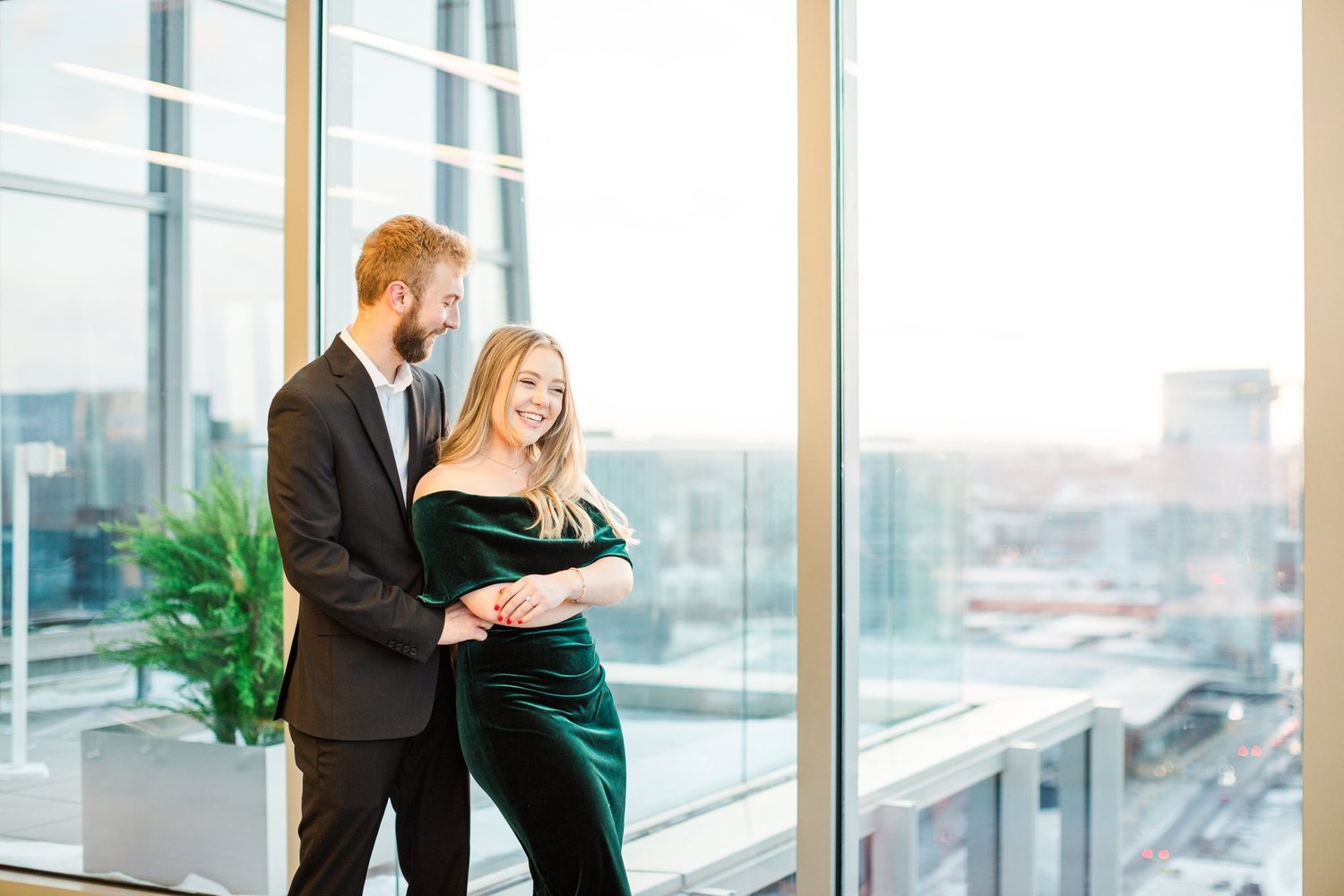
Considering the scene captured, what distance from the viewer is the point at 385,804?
2.36 meters

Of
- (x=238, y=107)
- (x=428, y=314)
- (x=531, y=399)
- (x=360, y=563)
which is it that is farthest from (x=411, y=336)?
(x=238, y=107)

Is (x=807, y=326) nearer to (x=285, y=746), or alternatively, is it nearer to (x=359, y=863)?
(x=359, y=863)

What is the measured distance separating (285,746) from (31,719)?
1069 mm

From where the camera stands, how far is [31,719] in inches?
143

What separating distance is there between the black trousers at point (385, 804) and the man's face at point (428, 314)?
62cm

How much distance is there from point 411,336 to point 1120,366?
53.4 inches

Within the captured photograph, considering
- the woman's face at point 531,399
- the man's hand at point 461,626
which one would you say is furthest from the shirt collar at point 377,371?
the man's hand at point 461,626

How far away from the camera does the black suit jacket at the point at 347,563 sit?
2.19m

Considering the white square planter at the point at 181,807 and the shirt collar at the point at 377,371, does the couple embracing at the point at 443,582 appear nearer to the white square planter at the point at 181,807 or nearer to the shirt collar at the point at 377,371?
the shirt collar at the point at 377,371

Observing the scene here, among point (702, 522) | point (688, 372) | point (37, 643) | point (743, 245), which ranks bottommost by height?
point (37, 643)

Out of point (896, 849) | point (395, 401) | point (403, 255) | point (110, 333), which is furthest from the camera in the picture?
point (110, 333)

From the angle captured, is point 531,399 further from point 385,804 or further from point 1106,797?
point 1106,797

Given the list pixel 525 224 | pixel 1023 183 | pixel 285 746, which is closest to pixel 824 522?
pixel 1023 183

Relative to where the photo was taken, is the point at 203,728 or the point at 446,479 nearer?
the point at 446,479
